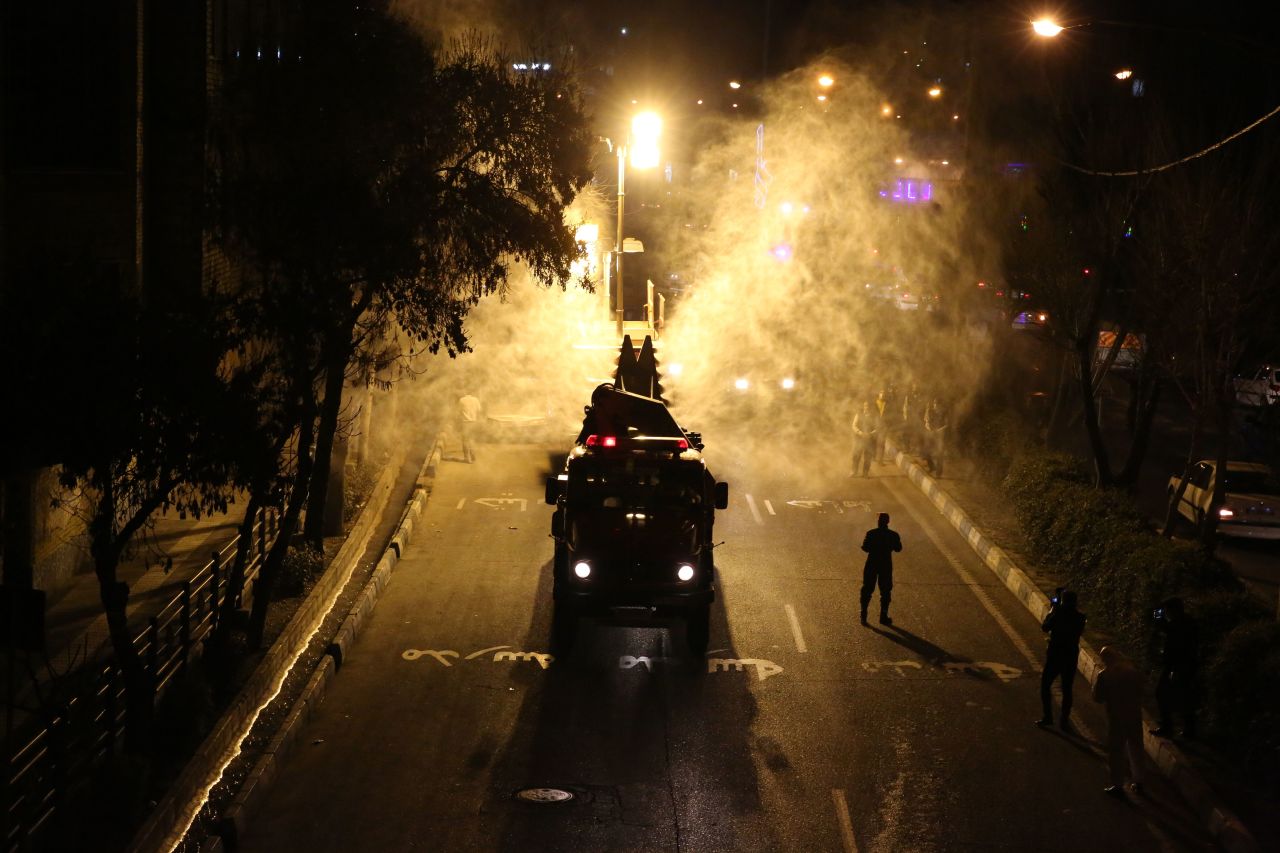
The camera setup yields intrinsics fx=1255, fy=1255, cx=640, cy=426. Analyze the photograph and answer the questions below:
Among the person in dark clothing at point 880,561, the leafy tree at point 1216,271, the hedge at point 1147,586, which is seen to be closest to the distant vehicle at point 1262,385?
the leafy tree at point 1216,271

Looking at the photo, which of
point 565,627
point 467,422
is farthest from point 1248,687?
point 467,422

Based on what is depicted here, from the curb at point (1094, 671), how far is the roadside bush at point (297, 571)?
9.31m

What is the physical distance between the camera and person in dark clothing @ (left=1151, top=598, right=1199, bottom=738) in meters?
11.7

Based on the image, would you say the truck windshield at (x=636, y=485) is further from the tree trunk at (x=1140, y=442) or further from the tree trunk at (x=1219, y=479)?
the tree trunk at (x=1140, y=442)

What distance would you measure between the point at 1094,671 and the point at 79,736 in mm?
10072

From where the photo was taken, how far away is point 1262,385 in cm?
3198

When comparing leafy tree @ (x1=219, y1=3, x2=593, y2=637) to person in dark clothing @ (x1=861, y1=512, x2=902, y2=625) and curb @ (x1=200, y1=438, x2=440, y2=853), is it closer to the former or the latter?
curb @ (x1=200, y1=438, x2=440, y2=853)

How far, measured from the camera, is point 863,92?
49500 mm

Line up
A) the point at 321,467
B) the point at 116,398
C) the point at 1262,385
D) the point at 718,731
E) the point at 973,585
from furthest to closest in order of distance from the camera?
the point at 1262,385
the point at 973,585
the point at 321,467
the point at 718,731
the point at 116,398

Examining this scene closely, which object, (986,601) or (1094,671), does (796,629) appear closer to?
(986,601)

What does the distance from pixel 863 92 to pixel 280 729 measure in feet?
141

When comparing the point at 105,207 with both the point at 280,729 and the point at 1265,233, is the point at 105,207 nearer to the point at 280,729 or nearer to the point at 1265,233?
the point at 280,729

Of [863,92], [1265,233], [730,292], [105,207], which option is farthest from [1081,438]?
[105,207]

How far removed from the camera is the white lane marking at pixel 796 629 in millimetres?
14672
